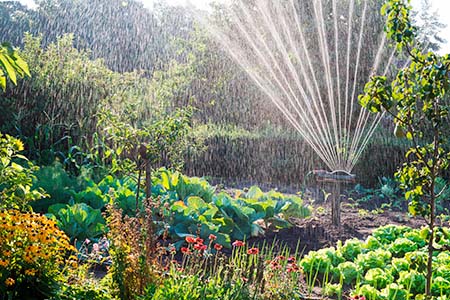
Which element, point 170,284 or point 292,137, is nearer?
point 170,284

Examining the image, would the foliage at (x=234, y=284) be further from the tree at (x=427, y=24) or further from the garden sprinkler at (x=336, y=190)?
the tree at (x=427, y=24)

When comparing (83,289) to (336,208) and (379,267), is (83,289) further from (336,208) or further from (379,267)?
(336,208)

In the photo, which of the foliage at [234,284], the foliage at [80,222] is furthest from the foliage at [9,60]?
the foliage at [80,222]

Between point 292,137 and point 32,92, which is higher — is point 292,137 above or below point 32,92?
below

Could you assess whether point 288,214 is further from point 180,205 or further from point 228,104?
point 228,104

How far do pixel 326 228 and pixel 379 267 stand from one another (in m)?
1.37

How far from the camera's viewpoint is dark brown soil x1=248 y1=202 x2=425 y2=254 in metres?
4.59

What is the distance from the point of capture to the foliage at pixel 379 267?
3197 millimetres

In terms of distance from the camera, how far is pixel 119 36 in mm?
24266

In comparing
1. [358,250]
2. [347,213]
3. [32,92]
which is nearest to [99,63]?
[32,92]

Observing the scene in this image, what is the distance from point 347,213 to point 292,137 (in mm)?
3836

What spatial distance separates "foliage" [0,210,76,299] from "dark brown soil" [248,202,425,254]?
6.64 ft

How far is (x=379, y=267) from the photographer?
368 centimetres

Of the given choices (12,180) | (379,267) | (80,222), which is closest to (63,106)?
(80,222)
